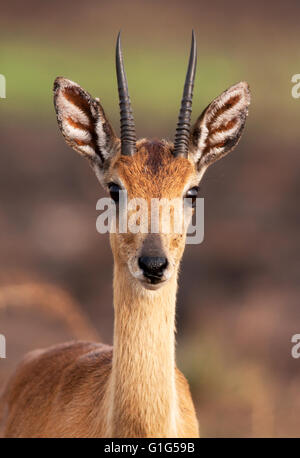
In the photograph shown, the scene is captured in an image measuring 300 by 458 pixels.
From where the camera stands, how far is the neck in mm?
5605

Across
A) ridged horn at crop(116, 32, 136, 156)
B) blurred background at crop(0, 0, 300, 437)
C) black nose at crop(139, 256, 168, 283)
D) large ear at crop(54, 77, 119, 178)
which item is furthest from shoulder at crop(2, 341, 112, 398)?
blurred background at crop(0, 0, 300, 437)

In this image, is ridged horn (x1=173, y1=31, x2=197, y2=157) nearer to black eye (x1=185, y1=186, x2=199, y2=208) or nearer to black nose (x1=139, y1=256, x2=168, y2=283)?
black eye (x1=185, y1=186, x2=199, y2=208)

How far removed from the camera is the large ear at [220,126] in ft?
20.7

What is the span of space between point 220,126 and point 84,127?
1.01 metres

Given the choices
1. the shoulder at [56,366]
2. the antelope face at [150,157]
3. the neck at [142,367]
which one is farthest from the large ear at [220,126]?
the shoulder at [56,366]

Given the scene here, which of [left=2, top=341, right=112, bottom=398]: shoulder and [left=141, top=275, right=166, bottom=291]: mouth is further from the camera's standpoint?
[left=2, top=341, right=112, bottom=398]: shoulder

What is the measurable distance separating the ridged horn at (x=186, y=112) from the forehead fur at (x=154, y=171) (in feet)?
0.26

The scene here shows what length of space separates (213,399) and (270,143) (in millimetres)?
13520

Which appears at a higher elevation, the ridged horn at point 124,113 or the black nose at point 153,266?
the ridged horn at point 124,113

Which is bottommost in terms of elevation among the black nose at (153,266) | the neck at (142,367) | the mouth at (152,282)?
the neck at (142,367)

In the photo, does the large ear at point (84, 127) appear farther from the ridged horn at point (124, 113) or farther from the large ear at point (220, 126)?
the large ear at point (220, 126)

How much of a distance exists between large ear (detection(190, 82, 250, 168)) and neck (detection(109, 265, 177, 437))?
Result: 3.90ft

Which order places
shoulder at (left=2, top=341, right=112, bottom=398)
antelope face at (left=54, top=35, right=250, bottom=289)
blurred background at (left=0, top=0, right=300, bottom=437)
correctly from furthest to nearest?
blurred background at (left=0, top=0, right=300, bottom=437) → shoulder at (left=2, top=341, right=112, bottom=398) → antelope face at (left=54, top=35, right=250, bottom=289)
